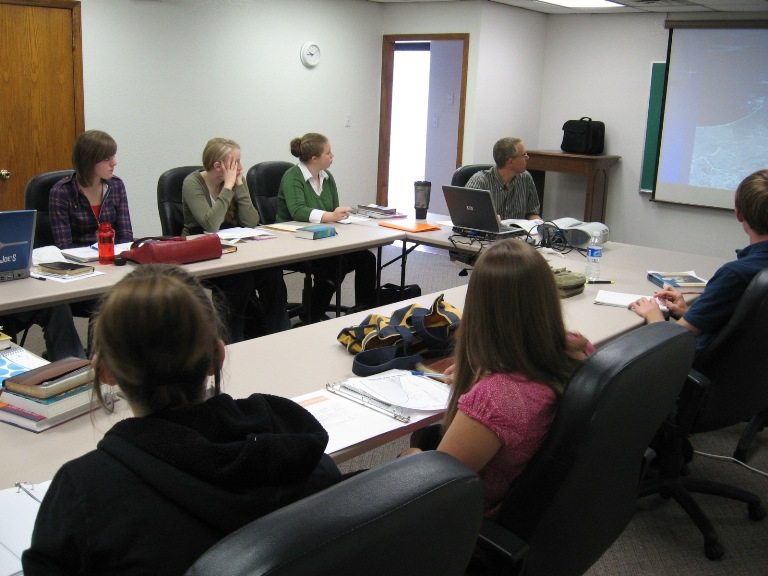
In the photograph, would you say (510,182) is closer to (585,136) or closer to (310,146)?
(310,146)

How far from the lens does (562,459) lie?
139 cm

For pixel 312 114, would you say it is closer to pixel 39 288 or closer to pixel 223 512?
pixel 39 288

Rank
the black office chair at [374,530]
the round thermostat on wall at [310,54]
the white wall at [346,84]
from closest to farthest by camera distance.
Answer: the black office chair at [374,530] < the white wall at [346,84] < the round thermostat on wall at [310,54]

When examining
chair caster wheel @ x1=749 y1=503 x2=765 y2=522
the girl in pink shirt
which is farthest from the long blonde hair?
chair caster wheel @ x1=749 y1=503 x2=765 y2=522

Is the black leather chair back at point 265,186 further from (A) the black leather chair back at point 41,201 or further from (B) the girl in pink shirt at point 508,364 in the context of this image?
(B) the girl in pink shirt at point 508,364

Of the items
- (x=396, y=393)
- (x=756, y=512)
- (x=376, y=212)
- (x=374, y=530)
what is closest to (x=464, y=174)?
(x=376, y=212)

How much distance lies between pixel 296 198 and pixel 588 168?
326cm

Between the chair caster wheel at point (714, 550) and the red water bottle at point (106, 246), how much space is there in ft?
8.19

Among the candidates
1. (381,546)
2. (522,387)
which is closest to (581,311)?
(522,387)

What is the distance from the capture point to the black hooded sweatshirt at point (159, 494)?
3.24 ft

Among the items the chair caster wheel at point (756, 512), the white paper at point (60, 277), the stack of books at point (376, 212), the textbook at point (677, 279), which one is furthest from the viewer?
the stack of books at point (376, 212)

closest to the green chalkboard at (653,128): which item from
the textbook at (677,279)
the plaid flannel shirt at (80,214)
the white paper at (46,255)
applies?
the textbook at (677,279)

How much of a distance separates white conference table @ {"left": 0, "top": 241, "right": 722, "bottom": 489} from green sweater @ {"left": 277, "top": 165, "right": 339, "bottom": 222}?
1.55 metres

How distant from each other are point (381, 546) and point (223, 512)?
0.29m
